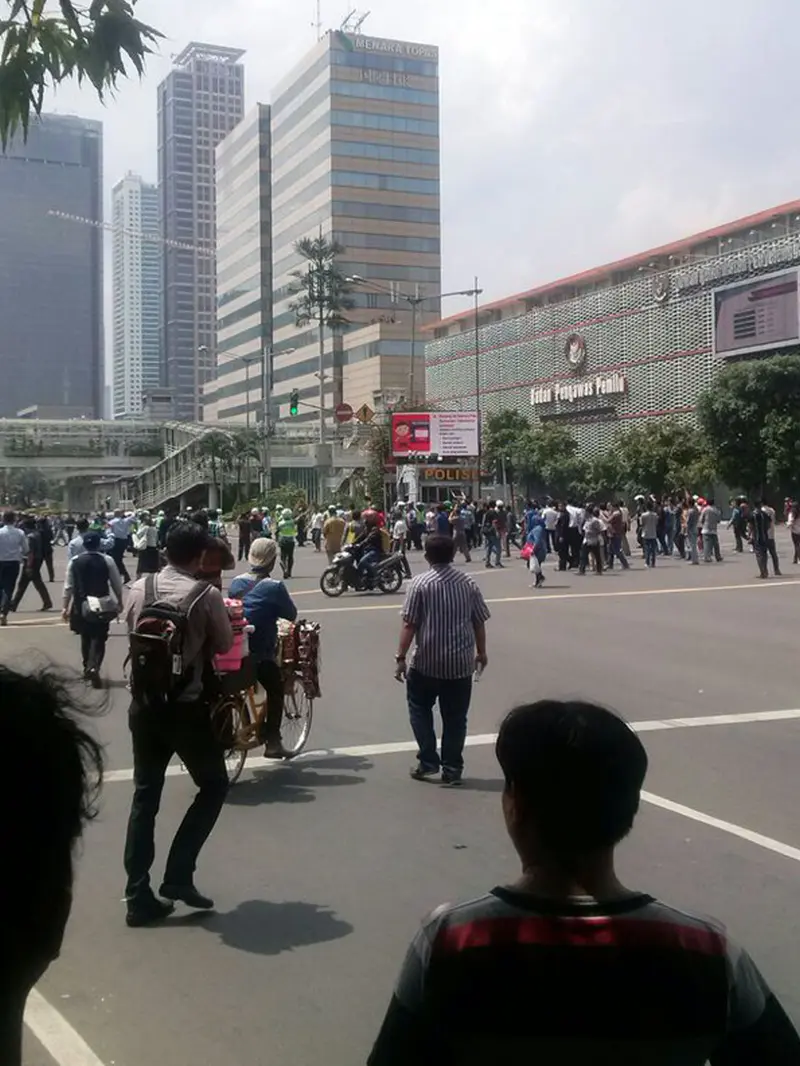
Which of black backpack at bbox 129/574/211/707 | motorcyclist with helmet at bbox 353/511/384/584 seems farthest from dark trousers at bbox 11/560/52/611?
black backpack at bbox 129/574/211/707

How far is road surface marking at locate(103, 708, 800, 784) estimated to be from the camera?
8.14m

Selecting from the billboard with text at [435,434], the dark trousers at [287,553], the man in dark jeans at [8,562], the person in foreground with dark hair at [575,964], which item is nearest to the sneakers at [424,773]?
the person in foreground with dark hair at [575,964]

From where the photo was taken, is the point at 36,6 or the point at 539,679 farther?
the point at 539,679

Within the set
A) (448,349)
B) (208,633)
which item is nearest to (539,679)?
(208,633)

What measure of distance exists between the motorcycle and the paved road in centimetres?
932

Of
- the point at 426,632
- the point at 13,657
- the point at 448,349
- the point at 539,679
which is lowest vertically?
the point at 539,679

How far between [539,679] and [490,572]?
15464mm

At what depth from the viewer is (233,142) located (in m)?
139

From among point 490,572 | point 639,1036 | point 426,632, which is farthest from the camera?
point 490,572

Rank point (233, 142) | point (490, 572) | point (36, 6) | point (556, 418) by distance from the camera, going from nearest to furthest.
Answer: point (36, 6) < point (490, 572) < point (556, 418) < point (233, 142)

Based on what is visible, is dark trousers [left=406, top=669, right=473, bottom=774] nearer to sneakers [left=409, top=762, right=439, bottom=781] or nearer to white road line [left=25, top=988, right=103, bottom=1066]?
sneakers [left=409, top=762, right=439, bottom=781]

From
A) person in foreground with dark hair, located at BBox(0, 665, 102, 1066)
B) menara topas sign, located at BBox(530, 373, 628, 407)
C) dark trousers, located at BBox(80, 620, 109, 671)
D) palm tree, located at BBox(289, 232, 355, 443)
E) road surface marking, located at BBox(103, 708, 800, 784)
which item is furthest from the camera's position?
palm tree, located at BBox(289, 232, 355, 443)

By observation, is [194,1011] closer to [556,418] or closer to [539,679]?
[539,679]

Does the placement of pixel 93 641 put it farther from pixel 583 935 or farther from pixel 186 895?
pixel 583 935
